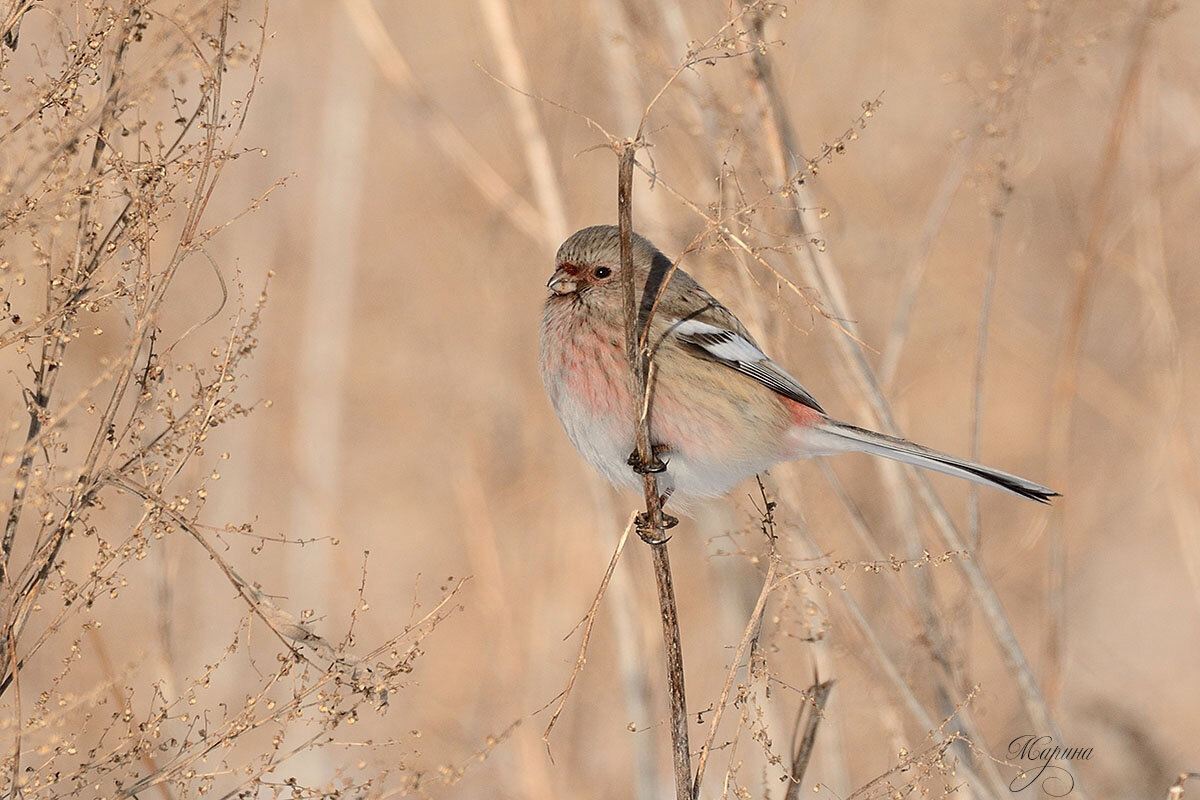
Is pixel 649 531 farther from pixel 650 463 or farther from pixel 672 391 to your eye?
pixel 672 391

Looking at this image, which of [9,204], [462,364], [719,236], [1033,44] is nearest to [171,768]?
[9,204]

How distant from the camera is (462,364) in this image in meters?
7.04

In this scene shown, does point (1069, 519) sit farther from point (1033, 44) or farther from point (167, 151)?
point (167, 151)

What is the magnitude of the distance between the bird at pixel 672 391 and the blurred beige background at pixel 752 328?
0.69 ft

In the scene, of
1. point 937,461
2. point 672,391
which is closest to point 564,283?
point 672,391

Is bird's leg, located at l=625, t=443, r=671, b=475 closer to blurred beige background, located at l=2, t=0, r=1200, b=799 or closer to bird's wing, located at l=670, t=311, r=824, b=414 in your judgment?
bird's wing, located at l=670, t=311, r=824, b=414

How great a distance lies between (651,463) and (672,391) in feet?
2.58

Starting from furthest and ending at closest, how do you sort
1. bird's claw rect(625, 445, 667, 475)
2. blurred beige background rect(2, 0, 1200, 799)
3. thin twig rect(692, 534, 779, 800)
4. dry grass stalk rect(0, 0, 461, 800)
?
blurred beige background rect(2, 0, 1200, 799) < bird's claw rect(625, 445, 667, 475) < thin twig rect(692, 534, 779, 800) < dry grass stalk rect(0, 0, 461, 800)

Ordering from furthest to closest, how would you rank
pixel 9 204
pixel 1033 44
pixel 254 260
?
pixel 254 260 → pixel 1033 44 → pixel 9 204

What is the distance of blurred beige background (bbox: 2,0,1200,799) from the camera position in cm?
366

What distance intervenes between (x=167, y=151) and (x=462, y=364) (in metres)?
5.13

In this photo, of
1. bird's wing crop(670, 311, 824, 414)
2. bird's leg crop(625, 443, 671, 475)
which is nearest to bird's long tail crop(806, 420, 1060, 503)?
bird's wing crop(670, 311, 824, 414)

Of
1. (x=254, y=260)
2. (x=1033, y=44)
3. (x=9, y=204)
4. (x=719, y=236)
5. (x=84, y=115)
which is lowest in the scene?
(x=719, y=236)

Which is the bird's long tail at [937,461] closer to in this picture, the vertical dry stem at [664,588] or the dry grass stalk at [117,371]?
the vertical dry stem at [664,588]
